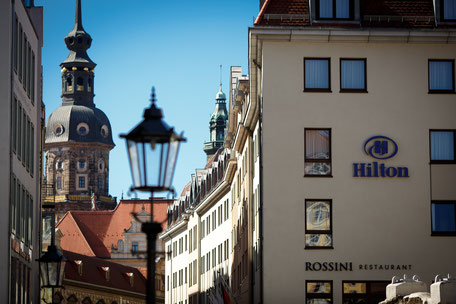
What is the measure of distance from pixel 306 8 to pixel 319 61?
6.02 ft

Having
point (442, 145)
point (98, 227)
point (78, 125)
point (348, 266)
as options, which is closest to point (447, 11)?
point (442, 145)

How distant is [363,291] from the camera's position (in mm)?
37031

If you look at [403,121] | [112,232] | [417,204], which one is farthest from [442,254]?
[112,232]

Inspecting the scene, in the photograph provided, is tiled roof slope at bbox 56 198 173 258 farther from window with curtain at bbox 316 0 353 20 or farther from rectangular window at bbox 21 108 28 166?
window with curtain at bbox 316 0 353 20

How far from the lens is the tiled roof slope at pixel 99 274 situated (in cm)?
10069

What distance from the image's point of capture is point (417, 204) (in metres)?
37.6

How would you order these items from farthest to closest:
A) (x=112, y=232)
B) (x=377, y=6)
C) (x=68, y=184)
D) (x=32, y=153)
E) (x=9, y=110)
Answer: (x=68, y=184)
(x=112, y=232)
(x=32, y=153)
(x=377, y=6)
(x=9, y=110)

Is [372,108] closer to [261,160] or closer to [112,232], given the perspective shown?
[261,160]

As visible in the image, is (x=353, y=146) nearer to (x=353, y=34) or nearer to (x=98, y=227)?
(x=353, y=34)

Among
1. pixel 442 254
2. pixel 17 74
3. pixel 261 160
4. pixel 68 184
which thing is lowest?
pixel 442 254

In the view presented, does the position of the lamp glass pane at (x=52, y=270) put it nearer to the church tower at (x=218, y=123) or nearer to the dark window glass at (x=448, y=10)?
the dark window glass at (x=448, y=10)

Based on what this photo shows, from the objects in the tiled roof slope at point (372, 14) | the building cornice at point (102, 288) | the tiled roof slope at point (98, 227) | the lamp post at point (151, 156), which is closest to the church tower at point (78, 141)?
the tiled roof slope at point (98, 227)

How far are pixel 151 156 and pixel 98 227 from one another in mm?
128245

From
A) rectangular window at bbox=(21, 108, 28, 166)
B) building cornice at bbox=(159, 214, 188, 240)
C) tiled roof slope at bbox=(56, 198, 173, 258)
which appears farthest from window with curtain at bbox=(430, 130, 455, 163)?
tiled roof slope at bbox=(56, 198, 173, 258)
